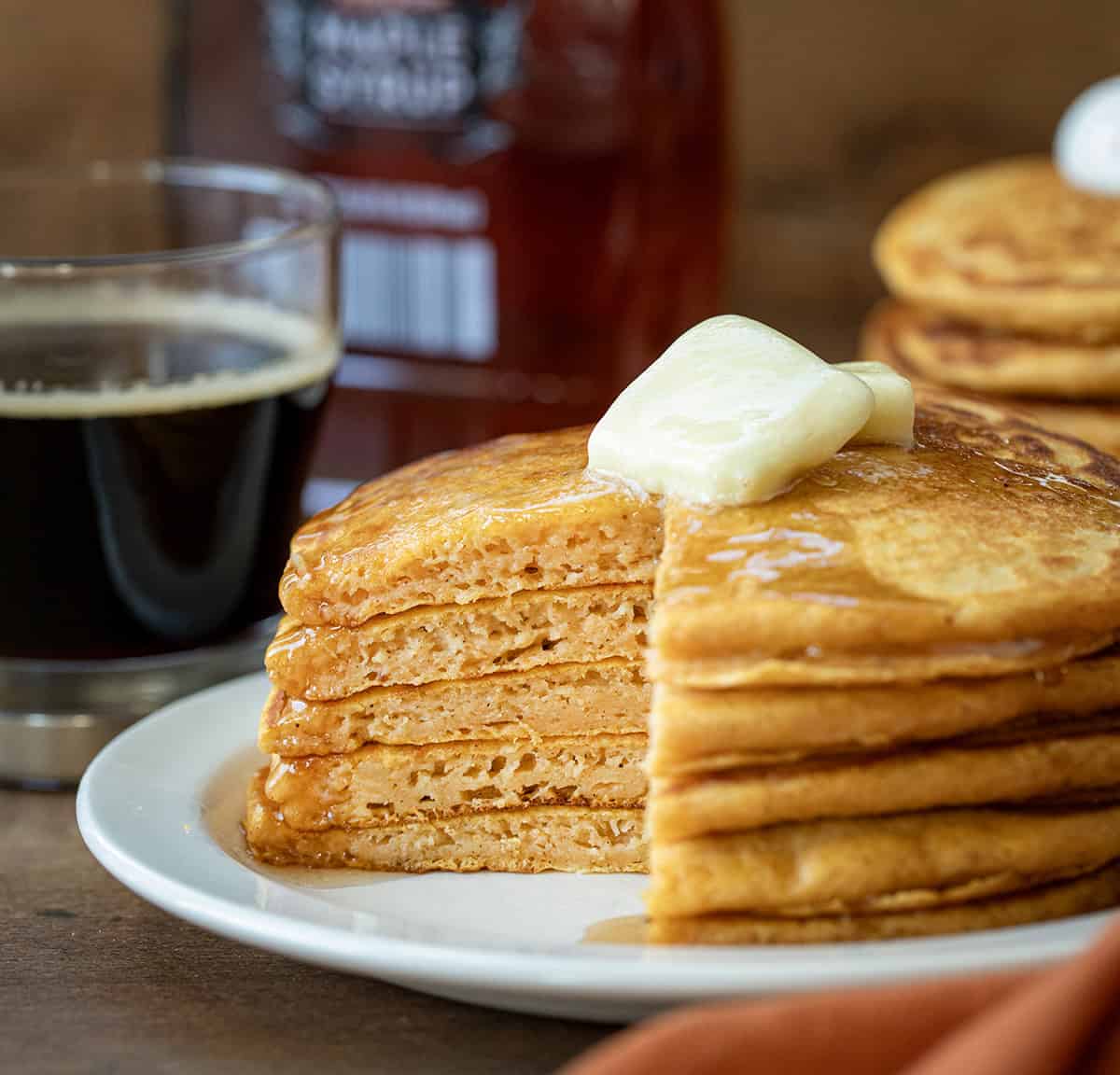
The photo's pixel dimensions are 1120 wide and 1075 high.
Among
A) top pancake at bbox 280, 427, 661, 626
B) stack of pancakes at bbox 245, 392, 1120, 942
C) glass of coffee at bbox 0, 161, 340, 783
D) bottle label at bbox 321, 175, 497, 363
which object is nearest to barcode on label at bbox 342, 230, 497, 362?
bottle label at bbox 321, 175, 497, 363

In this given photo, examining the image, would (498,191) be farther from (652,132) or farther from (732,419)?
(732,419)

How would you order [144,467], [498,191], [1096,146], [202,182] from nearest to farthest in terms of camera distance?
1. [144,467]
2. [202,182]
3. [1096,146]
4. [498,191]

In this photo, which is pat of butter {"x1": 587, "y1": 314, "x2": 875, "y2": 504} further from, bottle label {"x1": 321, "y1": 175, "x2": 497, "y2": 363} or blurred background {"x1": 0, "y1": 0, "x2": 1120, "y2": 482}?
bottle label {"x1": 321, "y1": 175, "x2": 497, "y2": 363}

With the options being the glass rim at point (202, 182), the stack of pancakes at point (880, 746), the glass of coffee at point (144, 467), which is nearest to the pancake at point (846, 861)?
the stack of pancakes at point (880, 746)

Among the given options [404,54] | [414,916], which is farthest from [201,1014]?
[404,54]

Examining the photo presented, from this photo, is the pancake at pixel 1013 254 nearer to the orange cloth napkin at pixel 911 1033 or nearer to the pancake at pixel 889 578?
the pancake at pixel 889 578

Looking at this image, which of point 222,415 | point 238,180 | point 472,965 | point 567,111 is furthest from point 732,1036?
point 567,111
